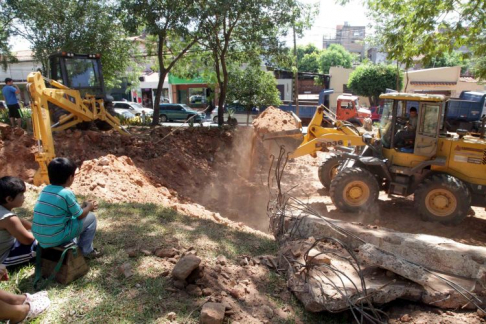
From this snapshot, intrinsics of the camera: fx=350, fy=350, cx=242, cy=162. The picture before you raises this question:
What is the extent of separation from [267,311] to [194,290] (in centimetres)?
71

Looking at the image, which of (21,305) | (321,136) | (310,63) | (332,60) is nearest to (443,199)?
(321,136)

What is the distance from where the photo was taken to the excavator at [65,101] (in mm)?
6508

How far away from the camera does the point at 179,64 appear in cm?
1505

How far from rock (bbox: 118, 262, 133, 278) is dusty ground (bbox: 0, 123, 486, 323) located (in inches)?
107

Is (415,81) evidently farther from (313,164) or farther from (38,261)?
(38,261)

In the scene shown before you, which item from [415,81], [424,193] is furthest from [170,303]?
[415,81]

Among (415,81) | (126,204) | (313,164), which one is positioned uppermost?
(415,81)

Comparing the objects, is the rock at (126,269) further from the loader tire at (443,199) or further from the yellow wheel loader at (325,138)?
the loader tire at (443,199)

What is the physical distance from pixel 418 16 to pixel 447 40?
1241 mm

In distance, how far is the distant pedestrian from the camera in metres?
10.3

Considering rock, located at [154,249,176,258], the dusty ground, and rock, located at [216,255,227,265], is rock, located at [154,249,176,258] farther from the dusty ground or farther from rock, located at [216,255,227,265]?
the dusty ground

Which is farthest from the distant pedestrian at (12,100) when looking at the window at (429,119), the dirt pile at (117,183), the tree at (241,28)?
the window at (429,119)

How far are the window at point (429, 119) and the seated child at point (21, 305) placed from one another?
6.92 meters

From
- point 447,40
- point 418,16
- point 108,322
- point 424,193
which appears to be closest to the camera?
point 108,322
